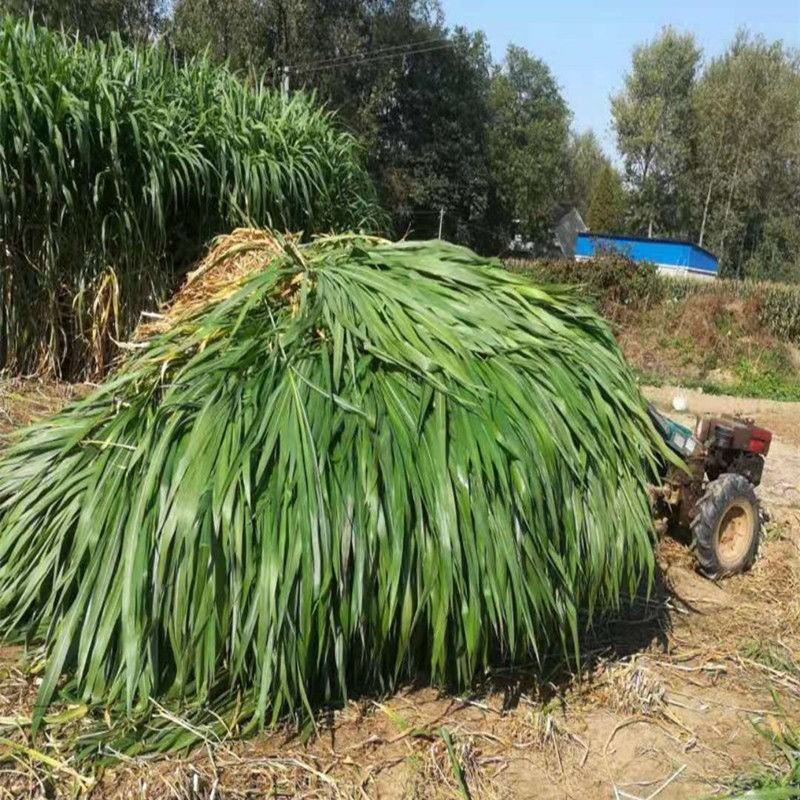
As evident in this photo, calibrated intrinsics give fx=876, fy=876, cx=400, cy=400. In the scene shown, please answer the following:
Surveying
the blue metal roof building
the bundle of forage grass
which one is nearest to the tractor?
the bundle of forage grass

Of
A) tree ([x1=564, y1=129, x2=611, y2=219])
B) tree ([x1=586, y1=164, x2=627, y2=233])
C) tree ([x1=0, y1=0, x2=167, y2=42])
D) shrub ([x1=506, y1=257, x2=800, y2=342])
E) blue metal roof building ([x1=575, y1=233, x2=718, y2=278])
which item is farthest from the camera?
tree ([x1=564, y1=129, x2=611, y2=219])

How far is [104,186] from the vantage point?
4.88 m

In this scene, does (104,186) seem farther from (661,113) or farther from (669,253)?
(661,113)

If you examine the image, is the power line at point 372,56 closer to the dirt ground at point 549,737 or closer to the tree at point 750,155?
the tree at point 750,155

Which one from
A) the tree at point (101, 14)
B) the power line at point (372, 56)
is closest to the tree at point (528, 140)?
the power line at point (372, 56)

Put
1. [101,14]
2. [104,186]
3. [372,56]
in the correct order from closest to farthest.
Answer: [104,186]
[101,14]
[372,56]

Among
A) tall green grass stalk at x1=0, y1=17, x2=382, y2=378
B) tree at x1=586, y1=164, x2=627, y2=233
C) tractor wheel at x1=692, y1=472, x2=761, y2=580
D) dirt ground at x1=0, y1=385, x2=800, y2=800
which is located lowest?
dirt ground at x1=0, y1=385, x2=800, y2=800

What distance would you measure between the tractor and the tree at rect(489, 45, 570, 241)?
31.0 m

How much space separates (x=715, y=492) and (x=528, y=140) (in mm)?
35982

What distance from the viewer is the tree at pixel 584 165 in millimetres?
65812

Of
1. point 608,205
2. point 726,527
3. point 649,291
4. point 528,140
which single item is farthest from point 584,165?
point 726,527

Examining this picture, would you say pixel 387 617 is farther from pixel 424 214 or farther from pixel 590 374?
pixel 424 214

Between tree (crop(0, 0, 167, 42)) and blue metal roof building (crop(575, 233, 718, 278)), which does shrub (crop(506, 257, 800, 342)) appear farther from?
tree (crop(0, 0, 167, 42))

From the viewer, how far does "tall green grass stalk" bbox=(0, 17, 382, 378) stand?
15.3 ft
